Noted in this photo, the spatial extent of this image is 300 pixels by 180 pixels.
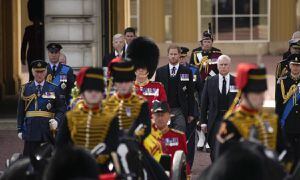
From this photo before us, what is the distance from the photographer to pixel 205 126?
1557cm

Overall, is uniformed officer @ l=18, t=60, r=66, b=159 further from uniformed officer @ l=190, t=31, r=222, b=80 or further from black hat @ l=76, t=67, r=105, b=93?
uniformed officer @ l=190, t=31, r=222, b=80

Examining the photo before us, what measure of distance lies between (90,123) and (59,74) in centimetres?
598

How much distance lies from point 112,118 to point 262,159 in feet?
6.00

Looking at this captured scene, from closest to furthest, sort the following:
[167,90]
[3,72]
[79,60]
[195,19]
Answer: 1. [167,90]
2. [79,60]
3. [3,72]
4. [195,19]

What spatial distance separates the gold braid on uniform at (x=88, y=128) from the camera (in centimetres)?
1093

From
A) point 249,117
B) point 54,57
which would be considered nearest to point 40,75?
point 54,57

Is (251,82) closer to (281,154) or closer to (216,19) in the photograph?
(281,154)

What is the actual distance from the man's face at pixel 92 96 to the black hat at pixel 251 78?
130 centimetres

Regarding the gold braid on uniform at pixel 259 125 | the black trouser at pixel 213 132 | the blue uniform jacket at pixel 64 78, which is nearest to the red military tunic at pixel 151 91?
the black trouser at pixel 213 132

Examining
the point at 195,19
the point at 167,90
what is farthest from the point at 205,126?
the point at 195,19

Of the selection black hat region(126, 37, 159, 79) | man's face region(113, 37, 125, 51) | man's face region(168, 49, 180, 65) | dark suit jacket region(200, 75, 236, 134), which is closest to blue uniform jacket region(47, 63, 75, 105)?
man's face region(113, 37, 125, 51)

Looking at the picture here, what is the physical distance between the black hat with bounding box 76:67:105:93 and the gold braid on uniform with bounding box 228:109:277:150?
1276 mm

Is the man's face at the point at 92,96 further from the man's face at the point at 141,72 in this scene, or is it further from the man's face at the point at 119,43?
the man's face at the point at 119,43

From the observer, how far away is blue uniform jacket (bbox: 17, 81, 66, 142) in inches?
566
